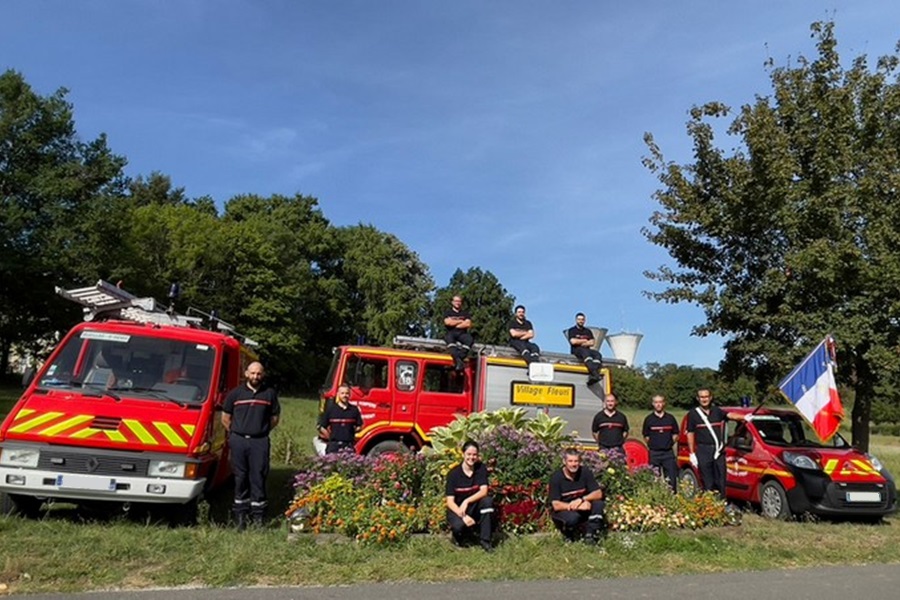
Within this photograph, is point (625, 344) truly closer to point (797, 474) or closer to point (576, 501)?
point (797, 474)

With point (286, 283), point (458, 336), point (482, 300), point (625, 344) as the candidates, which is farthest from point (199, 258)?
point (458, 336)

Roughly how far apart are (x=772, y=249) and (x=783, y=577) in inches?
275

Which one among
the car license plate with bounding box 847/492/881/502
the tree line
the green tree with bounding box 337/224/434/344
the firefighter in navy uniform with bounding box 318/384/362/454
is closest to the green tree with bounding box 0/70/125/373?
the tree line

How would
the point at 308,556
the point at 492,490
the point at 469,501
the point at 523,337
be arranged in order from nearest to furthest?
the point at 308,556 < the point at 469,501 < the point at 492,490 < the point at 523,337

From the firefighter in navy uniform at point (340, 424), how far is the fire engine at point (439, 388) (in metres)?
1.47

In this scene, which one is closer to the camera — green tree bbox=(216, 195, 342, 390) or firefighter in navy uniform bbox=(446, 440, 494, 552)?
firefighter in navy uniform bbox=(446, 440, 494, 552)

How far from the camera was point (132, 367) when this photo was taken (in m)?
8.59

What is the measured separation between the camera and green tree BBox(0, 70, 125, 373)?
1396 inches

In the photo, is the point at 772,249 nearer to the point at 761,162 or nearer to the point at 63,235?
the point at 761,162

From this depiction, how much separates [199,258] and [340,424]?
45196 mm

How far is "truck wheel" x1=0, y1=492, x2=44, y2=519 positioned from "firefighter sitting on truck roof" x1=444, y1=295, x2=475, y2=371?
6.34 metres

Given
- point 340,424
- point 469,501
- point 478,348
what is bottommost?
point 469,501

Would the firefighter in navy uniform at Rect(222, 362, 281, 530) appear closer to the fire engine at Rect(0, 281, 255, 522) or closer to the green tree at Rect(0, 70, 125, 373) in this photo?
the fire engine at Rect(0, 281, 255, 522)

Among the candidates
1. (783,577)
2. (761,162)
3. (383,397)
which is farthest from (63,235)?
(783,577)
